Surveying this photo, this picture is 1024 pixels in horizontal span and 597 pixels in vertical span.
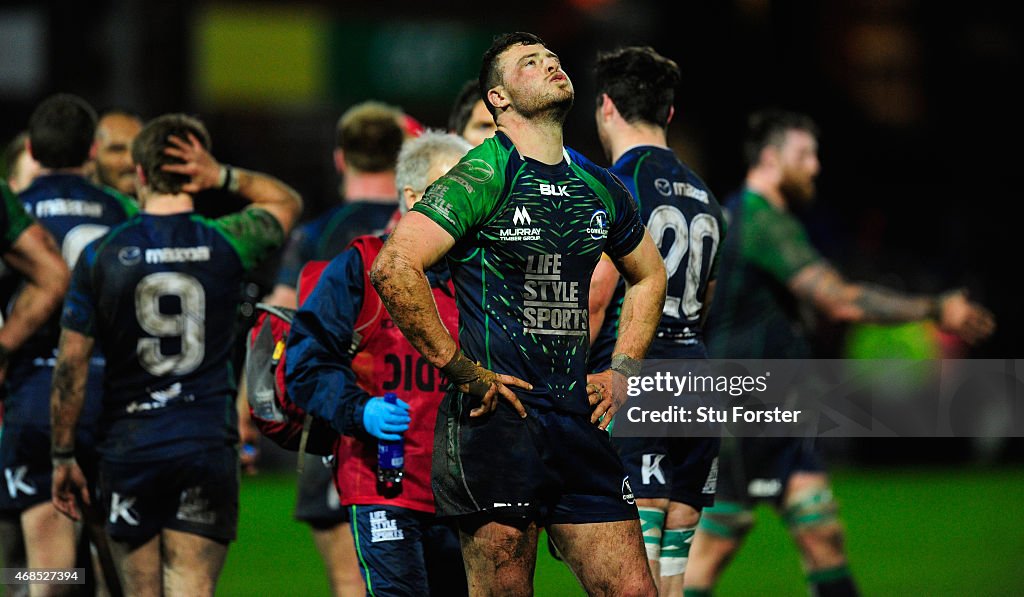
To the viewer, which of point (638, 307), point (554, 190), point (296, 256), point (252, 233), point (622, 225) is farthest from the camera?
point (296, 256)

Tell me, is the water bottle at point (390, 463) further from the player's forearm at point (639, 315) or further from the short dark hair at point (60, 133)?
the short dark hair at point (60, 133)

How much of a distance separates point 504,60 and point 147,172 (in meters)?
2.42

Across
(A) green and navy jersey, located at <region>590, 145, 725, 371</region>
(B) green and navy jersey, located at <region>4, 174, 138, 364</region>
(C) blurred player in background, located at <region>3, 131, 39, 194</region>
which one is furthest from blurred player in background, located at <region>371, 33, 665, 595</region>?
(C) blurred player in background, located at <region>3, 131, 39, 194</region>

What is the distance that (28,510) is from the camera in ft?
25.7

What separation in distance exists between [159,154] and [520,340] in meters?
2.58

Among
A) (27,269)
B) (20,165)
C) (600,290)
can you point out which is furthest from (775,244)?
(20,165)

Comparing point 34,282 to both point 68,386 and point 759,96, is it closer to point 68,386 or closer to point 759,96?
point 68,386

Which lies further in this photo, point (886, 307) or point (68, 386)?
point (886, 307)

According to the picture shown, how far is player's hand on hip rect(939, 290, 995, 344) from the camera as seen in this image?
832cm

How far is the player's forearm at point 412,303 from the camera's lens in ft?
16.5

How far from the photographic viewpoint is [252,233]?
718cm

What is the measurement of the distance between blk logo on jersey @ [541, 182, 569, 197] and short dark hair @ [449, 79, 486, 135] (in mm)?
2304

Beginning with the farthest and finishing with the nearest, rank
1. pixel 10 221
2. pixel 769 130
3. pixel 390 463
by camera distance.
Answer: pixel 769 130 → pixel 10 221 → pixel 390 463

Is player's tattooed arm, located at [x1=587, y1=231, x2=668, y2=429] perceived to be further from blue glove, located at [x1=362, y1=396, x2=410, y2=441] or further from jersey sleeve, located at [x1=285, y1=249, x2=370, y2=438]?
jersey sleeve, located at [x1=285, y1=249, x2=370, y2=438]
